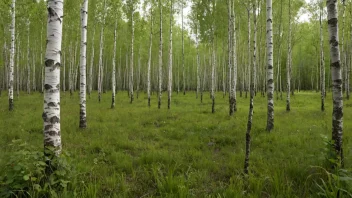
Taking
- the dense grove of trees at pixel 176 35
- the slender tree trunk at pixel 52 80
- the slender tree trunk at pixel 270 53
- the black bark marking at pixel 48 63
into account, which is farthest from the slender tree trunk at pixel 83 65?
the slender tree trunk at pixel 270 53

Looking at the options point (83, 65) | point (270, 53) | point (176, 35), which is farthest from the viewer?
point (176, 35)

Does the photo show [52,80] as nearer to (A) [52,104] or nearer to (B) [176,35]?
(A) [52,104]

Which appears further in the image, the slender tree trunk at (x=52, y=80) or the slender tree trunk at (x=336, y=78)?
the slender tree trunk at (x=336, y=78)

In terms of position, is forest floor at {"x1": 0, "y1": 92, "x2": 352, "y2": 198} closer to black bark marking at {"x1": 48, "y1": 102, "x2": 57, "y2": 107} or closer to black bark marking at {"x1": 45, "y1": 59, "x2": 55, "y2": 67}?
black bark marking at {"x1": 48, "y1": 102, "x2": 57, "y2": 107}

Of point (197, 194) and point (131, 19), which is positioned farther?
point (131, 19)

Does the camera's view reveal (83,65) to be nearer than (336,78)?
No

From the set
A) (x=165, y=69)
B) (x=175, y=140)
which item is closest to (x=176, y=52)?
(x=165, y=69)

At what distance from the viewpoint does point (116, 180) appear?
13.8ft

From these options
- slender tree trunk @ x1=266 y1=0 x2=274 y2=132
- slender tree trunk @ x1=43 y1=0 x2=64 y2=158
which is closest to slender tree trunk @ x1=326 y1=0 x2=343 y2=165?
slender tree trunk @ x1=266 y1=0 x2=274 y2=132

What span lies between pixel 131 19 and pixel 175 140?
1423cm

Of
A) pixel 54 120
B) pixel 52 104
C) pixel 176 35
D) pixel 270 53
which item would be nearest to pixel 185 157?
pixel 54 120

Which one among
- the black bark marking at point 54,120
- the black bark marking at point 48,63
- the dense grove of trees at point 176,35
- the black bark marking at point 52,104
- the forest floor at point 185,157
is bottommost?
the forest floor at point 185,157

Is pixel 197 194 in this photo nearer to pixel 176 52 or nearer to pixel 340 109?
pixel 340 109

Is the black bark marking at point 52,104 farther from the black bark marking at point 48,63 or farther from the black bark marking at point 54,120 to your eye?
the black bark marking at point 48,63
